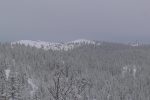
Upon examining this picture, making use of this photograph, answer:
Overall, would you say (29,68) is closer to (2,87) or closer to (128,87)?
(128,87)

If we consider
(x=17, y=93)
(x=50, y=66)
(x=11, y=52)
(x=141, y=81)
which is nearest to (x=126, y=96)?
(x=141, y=81)

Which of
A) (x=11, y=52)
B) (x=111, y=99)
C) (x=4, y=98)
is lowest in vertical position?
(x=111, y=99)

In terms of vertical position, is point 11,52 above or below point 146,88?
above

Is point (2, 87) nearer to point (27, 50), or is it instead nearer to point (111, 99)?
point (111, 99)

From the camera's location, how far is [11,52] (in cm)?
18288

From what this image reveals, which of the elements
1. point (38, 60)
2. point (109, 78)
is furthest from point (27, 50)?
point (109, 78)

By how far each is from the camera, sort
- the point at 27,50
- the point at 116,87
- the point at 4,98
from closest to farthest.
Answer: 1. the point at 4,98
2. the point at 116,87
3. the point at 27,50

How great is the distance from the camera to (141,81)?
588 ft

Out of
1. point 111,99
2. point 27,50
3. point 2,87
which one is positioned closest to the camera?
point 2,87

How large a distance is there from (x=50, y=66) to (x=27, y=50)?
23.2 m

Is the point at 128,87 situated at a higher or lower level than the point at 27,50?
lower

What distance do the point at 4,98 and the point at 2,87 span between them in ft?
23.7

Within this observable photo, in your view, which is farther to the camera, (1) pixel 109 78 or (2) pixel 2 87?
(1) pixel 109 78

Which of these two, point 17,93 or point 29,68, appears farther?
point 29,68
